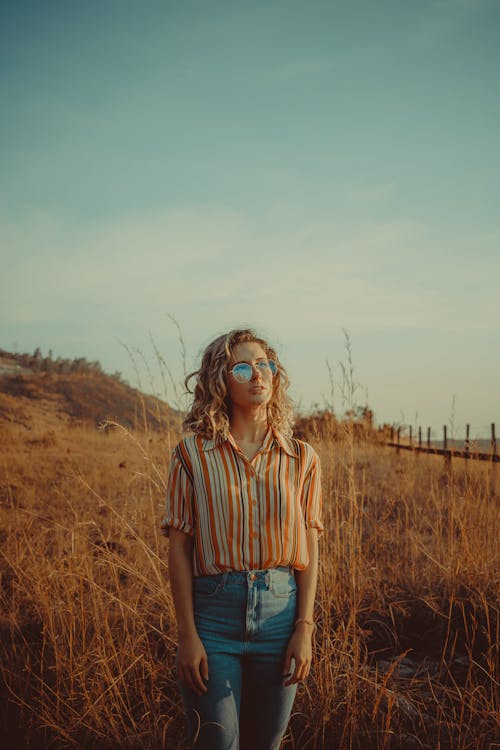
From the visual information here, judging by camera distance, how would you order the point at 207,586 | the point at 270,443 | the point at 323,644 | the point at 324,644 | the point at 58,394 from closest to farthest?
the point at 207,586 < the point at 270,443 < the point at 324,644 < the point at 323,644 < the point at 58,394

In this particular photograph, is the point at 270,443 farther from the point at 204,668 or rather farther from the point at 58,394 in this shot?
the point at 58,394

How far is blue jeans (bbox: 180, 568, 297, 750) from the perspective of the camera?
4.26 feet

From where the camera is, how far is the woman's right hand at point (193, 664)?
1.28 metres

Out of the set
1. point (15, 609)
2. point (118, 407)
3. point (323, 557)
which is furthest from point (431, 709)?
Result: point (118, 407)

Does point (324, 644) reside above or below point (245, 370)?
below

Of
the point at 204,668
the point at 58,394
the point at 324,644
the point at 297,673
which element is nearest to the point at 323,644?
the point at 324,644

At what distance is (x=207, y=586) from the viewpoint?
1374 millimetres

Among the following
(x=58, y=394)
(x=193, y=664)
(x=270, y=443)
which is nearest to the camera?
(x=193, y=664)

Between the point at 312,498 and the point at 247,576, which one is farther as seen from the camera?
the point at 312,498

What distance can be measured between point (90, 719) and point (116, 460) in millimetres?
7029

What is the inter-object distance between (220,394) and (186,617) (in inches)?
25.5

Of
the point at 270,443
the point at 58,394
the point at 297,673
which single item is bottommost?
the point at 297,673

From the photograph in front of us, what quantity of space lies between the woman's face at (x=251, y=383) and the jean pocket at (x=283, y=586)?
0.51 metres

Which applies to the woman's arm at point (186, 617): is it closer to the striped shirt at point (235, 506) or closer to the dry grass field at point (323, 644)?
the striped shirt at point (235, 506)
